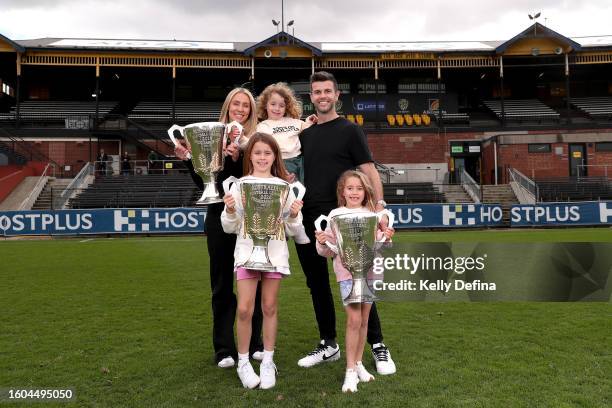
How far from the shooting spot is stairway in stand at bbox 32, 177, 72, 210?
2097 cm

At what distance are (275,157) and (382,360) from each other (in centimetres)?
161

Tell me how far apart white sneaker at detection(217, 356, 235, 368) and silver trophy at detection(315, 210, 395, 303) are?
1.09 m

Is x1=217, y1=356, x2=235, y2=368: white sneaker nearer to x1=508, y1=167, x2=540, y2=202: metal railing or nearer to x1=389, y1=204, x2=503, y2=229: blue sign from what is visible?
x1=389, y1=204, x2=503, y2=229: blue sign

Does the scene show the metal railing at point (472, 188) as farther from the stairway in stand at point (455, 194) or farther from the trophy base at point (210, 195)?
the trophy base at point (210, 195)

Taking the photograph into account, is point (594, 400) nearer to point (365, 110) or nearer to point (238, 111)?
point (238, 111)

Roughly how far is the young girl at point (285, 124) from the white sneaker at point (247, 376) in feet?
4.55

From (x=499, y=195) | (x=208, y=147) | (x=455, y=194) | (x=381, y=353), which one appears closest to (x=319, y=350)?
(x=381, y=353)

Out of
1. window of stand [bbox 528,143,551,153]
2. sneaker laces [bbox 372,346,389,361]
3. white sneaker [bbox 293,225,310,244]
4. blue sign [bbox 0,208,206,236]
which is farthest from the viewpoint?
window of stand [bbox 528,143,551,153]

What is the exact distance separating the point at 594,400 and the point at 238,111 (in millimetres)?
2897

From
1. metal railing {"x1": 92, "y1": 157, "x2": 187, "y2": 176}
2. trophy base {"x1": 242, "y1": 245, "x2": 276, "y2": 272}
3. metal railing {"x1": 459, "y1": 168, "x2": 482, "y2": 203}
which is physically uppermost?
metal railing {"x1": 92, "y1": 157, "x2": 187, "y2": 176}

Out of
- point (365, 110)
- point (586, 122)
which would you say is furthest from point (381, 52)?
point (586, 122)

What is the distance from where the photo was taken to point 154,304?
5.65 metres

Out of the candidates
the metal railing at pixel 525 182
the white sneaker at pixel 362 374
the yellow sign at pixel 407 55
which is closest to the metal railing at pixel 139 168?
the yellow sign at pixel 407 55

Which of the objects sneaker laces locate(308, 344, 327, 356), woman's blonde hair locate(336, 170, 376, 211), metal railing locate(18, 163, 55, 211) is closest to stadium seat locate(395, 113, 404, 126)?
metal railing locate(18, 163, 55, 211)
